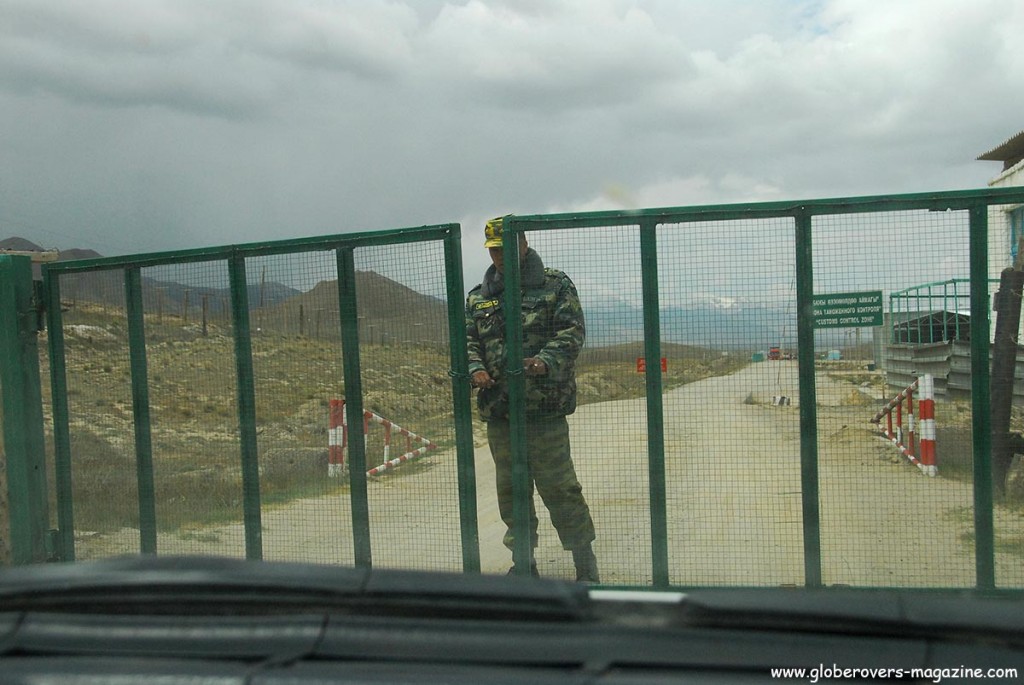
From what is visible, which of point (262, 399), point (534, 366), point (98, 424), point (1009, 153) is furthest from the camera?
point (1009, 153)

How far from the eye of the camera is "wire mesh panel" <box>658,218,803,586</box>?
505 centimetres

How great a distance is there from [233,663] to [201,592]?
0.23 meters

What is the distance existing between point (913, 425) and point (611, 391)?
1658mm

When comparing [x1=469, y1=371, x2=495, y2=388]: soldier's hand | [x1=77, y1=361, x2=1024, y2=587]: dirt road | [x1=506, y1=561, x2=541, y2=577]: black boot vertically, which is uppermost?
[x1=469, y1=371, x2=495, y2=388]: soldier's hand

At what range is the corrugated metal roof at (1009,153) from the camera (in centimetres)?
2793

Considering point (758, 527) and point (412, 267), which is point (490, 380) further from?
point (758, 527)

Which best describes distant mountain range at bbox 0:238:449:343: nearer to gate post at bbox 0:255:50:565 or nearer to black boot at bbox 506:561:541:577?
gate post at bbox 0:255:50:565

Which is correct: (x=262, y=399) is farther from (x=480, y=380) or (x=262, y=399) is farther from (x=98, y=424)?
Answer: (x=480, y=380)

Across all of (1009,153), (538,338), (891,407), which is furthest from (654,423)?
(1009,153)

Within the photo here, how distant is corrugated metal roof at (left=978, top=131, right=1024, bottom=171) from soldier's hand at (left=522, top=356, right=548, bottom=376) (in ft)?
87.5

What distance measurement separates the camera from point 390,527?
19.0 ft

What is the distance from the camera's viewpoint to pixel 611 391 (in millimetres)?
5344

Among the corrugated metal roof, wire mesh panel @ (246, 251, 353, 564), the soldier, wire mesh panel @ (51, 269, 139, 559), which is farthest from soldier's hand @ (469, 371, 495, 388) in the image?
the corrugated metal roof

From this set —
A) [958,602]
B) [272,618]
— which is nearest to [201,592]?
[272,618]
